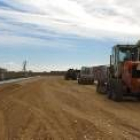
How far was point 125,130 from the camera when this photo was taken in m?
13.6

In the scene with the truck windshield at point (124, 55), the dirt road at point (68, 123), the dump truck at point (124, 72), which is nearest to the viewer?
the dirt road at point (68, 123)

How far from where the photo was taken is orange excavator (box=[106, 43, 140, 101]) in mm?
24766

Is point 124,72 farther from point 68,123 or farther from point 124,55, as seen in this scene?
point 68,123

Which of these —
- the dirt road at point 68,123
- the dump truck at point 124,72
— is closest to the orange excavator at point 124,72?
the dump truck at point 124,72

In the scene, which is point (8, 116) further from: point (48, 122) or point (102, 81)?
point (102, 81)

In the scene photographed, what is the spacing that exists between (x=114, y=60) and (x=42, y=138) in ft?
52.7

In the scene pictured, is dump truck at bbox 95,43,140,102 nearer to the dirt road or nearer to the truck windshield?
the truck windshield

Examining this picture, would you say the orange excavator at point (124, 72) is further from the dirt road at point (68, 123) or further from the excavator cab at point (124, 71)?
the dirt road at point (68, 123)

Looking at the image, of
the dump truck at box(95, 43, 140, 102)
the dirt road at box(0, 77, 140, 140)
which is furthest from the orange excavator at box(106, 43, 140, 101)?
the dirt road at box(0, 77, 140, 140)

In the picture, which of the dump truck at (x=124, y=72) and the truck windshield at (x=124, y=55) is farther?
the truck windshield at (x=124, y=55)

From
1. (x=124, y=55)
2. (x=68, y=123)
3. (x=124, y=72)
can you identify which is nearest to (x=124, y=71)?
(x=124, y=72)

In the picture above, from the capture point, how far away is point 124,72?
2561 cm

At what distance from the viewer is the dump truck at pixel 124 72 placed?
81.3 ft

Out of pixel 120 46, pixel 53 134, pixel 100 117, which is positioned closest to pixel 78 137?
pixel 53 134
